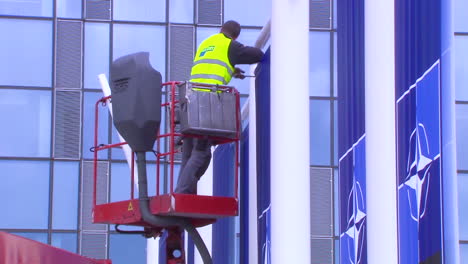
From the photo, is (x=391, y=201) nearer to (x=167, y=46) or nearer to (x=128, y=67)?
(x=128, y=67)

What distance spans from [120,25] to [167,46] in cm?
140

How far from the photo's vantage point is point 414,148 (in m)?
8.06

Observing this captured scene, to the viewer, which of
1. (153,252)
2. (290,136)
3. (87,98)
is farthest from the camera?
(87,98)

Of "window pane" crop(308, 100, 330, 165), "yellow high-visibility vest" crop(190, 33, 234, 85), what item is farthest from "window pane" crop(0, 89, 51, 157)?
"yellow high-visibility vest" crop(190, 33, 234, 85)

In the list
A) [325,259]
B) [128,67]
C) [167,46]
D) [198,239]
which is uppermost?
[167,46]

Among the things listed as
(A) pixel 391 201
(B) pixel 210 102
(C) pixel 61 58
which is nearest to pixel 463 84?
(C) pixel 61 58

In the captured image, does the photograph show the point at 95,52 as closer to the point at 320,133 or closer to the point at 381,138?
the point at 320,133

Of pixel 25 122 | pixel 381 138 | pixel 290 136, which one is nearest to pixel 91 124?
pixel 25 122

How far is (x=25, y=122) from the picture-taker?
1090 inches

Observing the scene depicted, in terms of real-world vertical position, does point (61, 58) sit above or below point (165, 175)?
above

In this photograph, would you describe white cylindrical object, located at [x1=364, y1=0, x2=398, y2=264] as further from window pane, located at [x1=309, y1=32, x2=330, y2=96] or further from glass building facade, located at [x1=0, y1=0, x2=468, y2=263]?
window pane, located at [x1=309, y1=32, x2=330, y2=96]

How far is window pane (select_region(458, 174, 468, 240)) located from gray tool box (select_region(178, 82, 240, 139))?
1683cm

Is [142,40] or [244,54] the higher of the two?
[142,40]

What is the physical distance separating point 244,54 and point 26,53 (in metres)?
17.3
